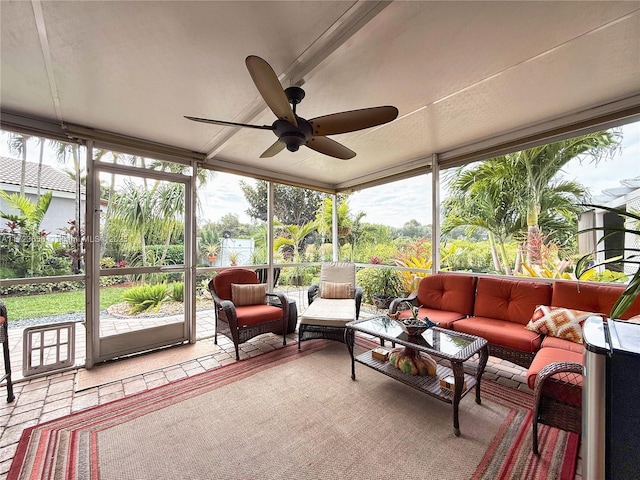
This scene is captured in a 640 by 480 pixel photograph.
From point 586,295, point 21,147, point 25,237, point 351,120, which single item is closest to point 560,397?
point 586,295

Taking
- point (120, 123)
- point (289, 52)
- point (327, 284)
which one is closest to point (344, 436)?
point (327, 284)

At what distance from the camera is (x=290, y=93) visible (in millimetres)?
1911

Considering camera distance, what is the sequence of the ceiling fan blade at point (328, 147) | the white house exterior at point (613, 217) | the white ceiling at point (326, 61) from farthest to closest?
the white house exterior at point (613, 217), the ceiling fan blade at point (328, 147), the white ceiling at point (326, 61)

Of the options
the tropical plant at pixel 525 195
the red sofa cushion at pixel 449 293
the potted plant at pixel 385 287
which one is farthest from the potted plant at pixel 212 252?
the tropical plant at pixel 525 195

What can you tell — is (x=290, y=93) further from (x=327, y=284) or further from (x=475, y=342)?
(x=327, y=284)

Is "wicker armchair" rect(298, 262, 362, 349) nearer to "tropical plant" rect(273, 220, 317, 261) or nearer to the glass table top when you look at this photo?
the glass table top

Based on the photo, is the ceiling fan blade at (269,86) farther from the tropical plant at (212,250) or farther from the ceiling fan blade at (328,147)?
the tropical plant at (212,250)

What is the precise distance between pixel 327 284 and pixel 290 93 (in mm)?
2666

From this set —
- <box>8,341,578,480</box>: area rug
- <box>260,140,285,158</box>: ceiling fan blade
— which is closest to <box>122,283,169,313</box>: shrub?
<box>8,341,578,480</box>: area rug

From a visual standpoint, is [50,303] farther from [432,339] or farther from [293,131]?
[432,339]

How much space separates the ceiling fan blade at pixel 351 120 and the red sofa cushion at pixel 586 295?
2200mm

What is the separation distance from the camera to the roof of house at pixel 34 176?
7.95 ft

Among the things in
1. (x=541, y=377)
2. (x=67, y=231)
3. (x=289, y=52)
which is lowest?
(x=541, y=377)

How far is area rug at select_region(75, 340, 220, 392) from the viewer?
2.49 metres
